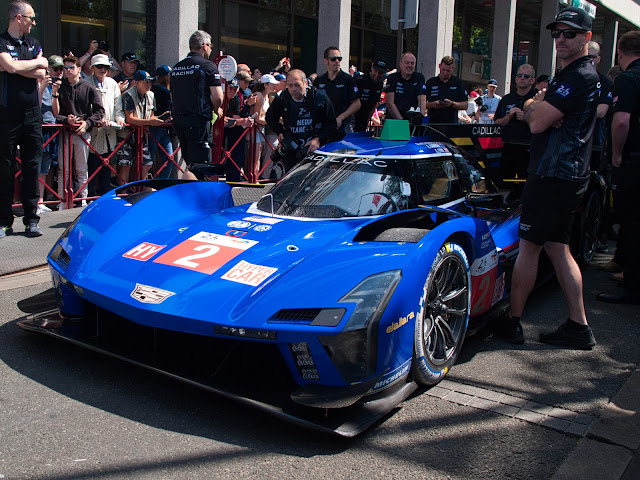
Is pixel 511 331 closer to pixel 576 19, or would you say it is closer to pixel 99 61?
pixel 576 19

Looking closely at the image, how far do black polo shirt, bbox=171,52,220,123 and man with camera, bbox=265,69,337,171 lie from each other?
0.86 metres

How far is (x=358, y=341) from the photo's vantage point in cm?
300

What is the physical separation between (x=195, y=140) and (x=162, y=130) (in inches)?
73.1

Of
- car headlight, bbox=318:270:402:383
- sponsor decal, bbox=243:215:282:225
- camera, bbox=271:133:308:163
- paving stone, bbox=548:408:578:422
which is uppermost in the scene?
camera, bbox=271:133:308:163

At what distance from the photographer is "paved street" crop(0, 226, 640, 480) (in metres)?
2.80

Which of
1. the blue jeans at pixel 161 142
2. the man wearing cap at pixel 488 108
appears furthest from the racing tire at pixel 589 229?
the man wearing cap at pixel 488 108

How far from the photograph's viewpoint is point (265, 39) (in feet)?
54.2

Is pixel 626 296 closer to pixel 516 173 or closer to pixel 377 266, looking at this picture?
pixel 516 173

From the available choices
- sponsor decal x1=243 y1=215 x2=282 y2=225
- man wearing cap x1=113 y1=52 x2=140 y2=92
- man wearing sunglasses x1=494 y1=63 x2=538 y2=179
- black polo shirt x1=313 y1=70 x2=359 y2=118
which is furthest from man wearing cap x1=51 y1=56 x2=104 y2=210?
man wearing sunglasses x1=494 y1=63 x2=538 y2=179

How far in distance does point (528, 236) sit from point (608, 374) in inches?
37.7

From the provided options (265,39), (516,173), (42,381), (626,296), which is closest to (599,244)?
(516,173)

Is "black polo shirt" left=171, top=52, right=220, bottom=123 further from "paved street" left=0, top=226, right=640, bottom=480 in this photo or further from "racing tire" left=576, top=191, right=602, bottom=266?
"racing tire" left=576, top=191, right=602, bottom=266

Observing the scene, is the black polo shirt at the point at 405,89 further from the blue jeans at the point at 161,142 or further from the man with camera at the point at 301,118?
the blue jeans at the point at 161,142

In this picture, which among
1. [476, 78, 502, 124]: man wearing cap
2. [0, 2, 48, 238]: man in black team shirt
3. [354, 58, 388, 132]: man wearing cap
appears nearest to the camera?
[0, 2, 48, 238]: man in black team shirt
